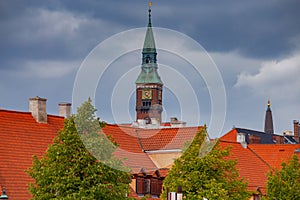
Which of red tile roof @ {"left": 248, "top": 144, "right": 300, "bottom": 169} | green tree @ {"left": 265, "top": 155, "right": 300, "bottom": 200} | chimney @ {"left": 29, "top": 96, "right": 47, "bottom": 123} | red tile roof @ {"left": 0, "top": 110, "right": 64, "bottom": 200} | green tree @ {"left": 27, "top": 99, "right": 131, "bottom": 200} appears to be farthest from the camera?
red tile roof @ {"left": 248, "top": 144, "right": 300, "bottom": 169}

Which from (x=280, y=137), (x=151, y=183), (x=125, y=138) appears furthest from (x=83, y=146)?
(x=280, y=137)

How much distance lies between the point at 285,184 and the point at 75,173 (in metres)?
21.4

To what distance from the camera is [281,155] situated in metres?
85.5

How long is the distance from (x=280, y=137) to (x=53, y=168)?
132 meters

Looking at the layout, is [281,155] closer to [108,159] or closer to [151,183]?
[151,183]

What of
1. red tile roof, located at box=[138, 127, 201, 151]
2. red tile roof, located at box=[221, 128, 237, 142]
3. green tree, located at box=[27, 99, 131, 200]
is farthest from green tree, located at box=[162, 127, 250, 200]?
red tile roof, located at box=[221, 128, 237, 142]

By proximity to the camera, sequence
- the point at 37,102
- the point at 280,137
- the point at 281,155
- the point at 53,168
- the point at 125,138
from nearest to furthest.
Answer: the point at 53,168 < the point at 37,102 < the point at 125,138 < the point at 281,155 < the point at 280,137

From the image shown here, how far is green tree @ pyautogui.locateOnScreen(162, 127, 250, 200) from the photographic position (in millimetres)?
49906

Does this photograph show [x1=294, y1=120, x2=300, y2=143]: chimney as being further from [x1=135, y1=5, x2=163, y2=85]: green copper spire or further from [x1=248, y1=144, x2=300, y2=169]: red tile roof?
[x1=248, y1=144, x2=300, y2=169]: red tile roof

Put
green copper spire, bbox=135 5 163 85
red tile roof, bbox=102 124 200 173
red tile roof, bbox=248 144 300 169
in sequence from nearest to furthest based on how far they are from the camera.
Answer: red tile roof, bbox=102 124 200 173
green copper spire, bbox=135 5 163 85
red tile roof, bbox=248 144 300 169

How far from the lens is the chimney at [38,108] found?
57.2m

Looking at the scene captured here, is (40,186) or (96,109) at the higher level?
(96,109)

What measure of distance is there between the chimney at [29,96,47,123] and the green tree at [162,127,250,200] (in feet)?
33.6

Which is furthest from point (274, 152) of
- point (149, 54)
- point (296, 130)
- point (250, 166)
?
point (296, 130)
